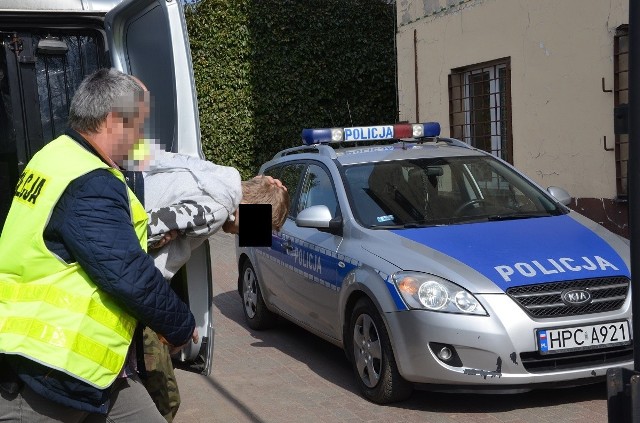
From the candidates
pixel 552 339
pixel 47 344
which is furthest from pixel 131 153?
pixel 552 339

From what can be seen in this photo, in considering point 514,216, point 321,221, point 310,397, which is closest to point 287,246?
point 321,221

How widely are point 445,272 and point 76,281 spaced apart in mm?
3159

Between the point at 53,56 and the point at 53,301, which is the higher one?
the point at 53,56

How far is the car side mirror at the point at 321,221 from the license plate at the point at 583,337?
174cm

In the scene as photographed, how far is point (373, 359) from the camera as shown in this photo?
5.76m

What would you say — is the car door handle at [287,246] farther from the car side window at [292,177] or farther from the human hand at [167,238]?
the human hand at [167,238]

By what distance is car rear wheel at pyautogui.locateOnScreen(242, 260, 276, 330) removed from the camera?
8.11 metres

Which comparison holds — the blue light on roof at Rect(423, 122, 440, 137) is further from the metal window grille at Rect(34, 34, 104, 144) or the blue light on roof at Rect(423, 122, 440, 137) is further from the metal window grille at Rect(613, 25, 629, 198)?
the metal window grille at Rect(34, 34, 104, 144)

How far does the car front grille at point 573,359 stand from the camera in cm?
518

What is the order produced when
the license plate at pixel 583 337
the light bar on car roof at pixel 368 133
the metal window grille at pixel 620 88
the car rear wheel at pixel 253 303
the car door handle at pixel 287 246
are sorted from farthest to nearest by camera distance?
the metal window grille at pixel 620 88
the car rear wheel at pixel 253 303
the light bar on car roof at pixel 368 133
the car door handle at pixel 287 246
the license plate at pixel 583 337

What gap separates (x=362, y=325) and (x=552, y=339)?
4.14 ft

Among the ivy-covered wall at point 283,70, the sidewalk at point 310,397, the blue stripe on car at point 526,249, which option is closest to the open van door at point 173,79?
the sidewalk at point 310,397

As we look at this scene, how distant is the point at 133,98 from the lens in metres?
2.74

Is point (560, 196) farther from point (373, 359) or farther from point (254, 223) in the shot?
point (254, 223)
